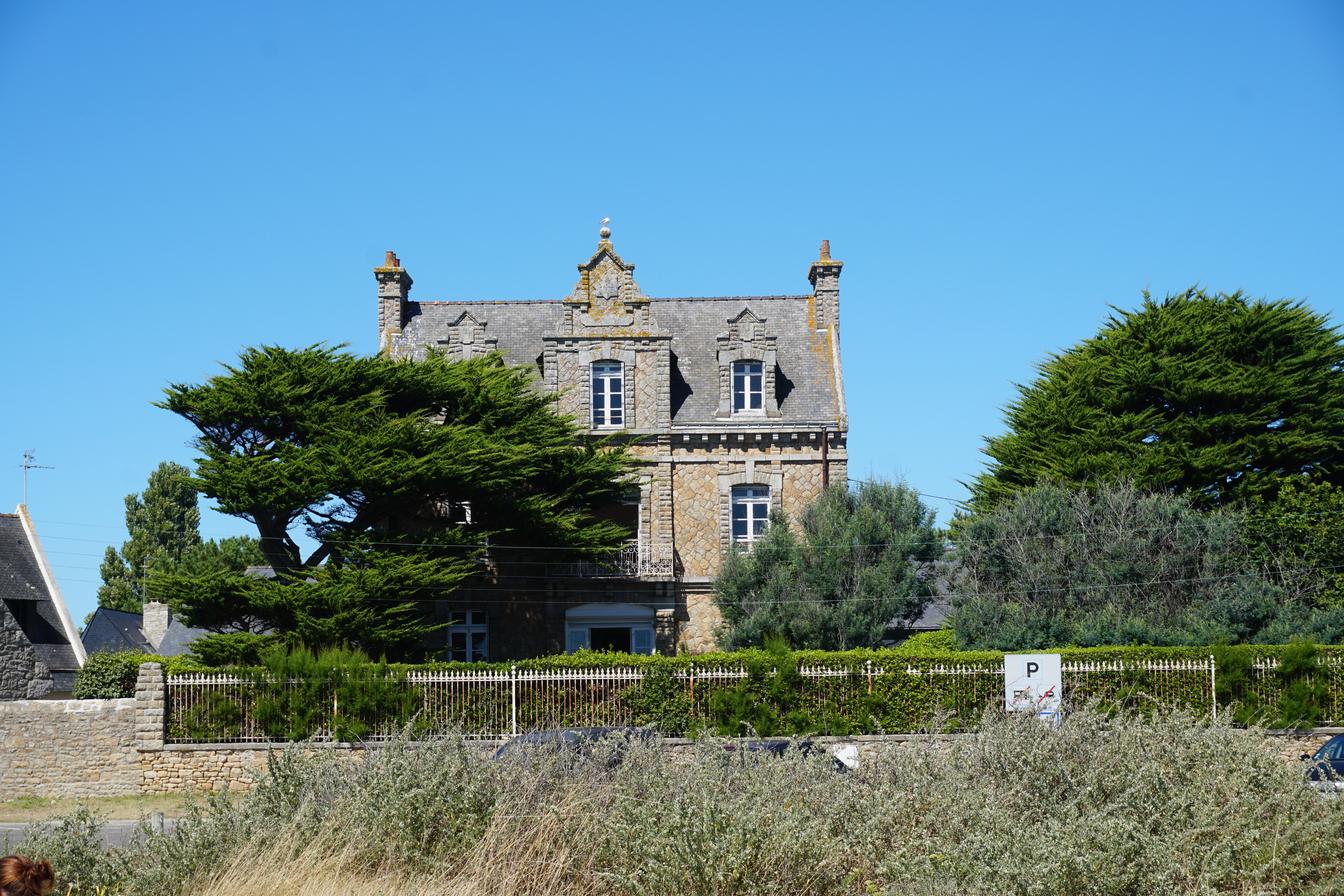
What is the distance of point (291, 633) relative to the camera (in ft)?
80.9

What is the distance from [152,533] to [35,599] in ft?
99.7

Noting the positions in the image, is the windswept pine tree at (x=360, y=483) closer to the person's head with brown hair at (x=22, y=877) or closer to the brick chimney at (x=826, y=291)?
the brick chimney at (x=826, y=291)

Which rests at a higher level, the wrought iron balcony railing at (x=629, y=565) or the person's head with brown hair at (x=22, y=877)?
the wrought iron balcony railing at (x=629, y=565)

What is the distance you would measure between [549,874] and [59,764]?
50.7 ft

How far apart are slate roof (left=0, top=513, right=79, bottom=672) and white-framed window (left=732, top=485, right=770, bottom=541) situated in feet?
61.8

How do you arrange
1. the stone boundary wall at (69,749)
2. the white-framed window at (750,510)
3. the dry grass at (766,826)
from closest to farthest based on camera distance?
the dry grass at (766,826), the stone boundary wall at (69,749), the white-framed window at (750,510)

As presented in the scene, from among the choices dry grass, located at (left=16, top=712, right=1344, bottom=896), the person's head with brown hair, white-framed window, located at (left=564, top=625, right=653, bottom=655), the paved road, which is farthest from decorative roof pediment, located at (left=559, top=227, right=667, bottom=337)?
the person's head with brown hair

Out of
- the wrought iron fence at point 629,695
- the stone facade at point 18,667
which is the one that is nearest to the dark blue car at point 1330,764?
the wrought iron fence at point 629,695

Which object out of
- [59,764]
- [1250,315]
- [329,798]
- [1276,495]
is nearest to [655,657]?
[59,764]

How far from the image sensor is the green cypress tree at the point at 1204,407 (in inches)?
1155

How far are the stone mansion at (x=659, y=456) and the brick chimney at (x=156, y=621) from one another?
64.1 feet

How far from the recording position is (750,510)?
3186 cm

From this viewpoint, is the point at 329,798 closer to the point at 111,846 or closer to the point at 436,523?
the point at 111,846

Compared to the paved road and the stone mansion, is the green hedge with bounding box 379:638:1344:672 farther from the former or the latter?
the stone mansion
